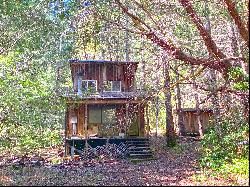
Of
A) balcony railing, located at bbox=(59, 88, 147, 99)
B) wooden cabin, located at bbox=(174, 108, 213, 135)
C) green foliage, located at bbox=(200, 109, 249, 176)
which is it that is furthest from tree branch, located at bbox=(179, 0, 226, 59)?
wooden cabin, located at bbox=(174, 108, 213, 135)

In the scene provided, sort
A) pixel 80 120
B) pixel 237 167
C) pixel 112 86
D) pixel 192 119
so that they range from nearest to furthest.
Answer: pixel 237 167 < pixel 80 120 < pixel 112 86 < pixel 192 119

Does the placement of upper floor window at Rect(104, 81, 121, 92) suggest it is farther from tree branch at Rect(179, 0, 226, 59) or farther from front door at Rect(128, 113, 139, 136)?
tree branch at Rect(179, 0, 226, 59)

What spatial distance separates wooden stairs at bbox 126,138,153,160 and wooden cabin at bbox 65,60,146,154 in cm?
91

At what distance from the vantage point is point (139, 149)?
24.0 metres

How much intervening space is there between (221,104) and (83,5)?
23.4 ft

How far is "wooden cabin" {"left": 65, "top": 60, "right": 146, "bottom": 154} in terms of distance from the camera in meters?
25.2

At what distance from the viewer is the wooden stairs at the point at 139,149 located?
22759 mm

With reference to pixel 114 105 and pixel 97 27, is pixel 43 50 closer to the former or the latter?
pixel 114 105

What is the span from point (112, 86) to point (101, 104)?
207 cm

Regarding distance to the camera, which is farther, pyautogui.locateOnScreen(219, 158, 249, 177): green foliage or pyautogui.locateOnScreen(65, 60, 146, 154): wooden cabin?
pyautogui.locateOnScreen(65, 60, 146, 154): wooden cabin

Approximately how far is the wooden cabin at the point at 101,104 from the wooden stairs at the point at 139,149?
35.8 inches

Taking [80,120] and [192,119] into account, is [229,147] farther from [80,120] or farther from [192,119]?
[192,119]

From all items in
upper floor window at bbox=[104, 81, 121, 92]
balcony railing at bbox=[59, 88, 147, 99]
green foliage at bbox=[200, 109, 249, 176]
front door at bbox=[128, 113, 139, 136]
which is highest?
upper floor window at bbox=[104, 81, 121, 92]

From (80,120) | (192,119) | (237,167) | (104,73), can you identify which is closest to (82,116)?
(80,120)
